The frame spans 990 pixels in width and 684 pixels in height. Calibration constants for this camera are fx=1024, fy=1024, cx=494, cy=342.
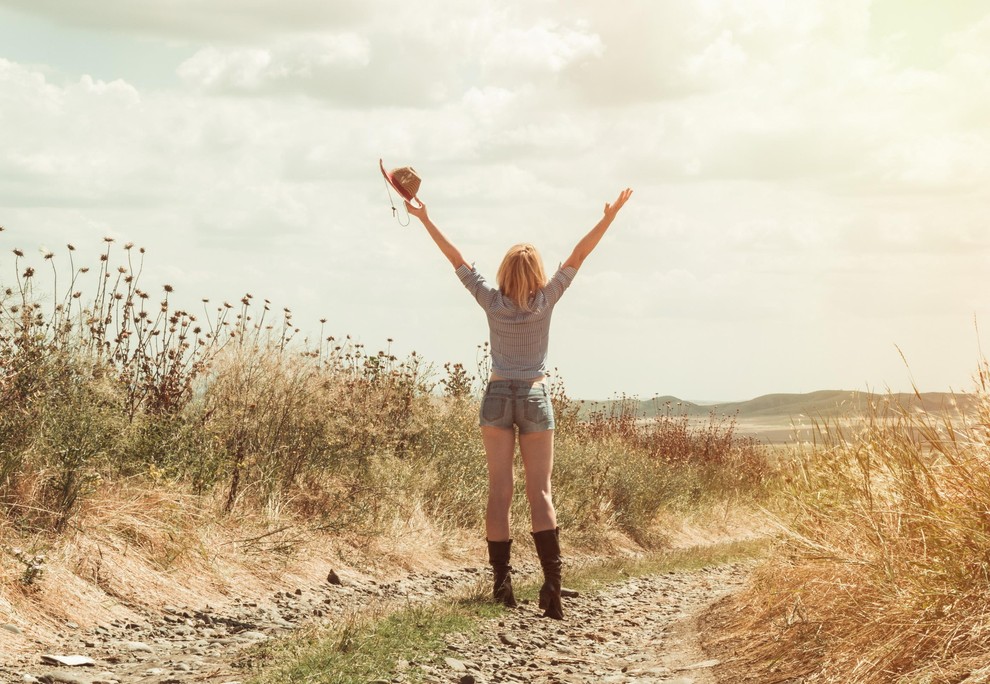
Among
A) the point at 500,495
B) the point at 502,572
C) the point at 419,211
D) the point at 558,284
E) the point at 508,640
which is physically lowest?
the point at 508,640

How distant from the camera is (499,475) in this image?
7.32m

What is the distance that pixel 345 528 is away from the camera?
10.1 m

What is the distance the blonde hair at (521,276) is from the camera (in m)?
7.16

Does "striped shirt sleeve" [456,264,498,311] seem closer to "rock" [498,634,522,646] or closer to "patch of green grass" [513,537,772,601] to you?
"rock" [498,634,522,646]

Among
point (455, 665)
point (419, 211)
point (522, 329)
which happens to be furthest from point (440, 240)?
point (455, 665)

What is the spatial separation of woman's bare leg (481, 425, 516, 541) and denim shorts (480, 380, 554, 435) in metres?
0.09

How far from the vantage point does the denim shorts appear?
704 centimetres

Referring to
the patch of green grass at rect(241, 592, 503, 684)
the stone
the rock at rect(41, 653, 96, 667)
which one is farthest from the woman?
the rock at rect(41, 653, 96, 667)

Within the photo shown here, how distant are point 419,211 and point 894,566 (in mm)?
3909

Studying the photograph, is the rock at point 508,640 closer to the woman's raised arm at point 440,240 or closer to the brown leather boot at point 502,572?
the brown leather boot at point 502,572

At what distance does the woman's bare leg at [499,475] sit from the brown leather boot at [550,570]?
28 cm

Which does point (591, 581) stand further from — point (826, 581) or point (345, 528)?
point (826, 581)

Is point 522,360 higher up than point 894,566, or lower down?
higher up

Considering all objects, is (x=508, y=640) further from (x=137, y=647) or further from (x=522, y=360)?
(x=137, y=647)
